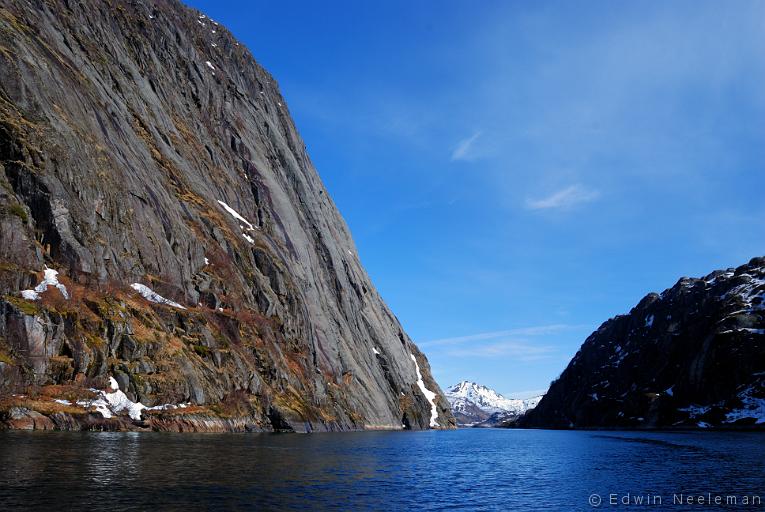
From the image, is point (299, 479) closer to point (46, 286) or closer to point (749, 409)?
point (46, 286)

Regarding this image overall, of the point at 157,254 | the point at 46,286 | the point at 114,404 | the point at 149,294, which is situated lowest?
the point at 114,404

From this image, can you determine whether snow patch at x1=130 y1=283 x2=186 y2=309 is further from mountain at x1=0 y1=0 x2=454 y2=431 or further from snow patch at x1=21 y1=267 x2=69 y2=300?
snow patch at x1=21 y1=267 x2=69 y2=300

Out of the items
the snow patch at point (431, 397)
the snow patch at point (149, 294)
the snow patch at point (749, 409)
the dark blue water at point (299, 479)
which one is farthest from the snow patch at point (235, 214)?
the snow patch at point (749, 409)

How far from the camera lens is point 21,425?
145ft

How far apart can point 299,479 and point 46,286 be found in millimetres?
37419

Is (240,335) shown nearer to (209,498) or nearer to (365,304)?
(209,498)

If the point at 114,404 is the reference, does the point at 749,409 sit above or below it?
below

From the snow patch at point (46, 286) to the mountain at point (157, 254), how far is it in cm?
17

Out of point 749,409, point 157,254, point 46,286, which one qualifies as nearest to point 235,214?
point 157,254

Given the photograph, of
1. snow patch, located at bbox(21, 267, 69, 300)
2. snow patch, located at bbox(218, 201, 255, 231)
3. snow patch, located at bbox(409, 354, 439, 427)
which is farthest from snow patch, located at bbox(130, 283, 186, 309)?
snow patch, located at bbox(409, 354, 439, 427)

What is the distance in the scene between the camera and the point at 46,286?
5394 cm

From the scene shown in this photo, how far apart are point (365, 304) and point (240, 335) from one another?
2853 inches

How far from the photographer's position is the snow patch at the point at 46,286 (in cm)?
5156

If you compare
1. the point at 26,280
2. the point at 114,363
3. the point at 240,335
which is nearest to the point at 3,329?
the point at 26,280
